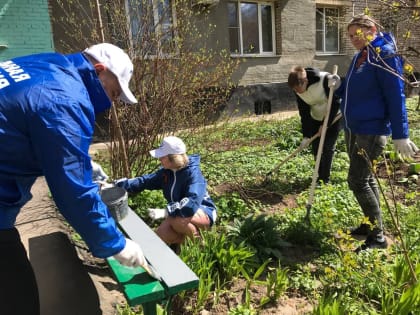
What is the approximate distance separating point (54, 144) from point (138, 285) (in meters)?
0.78

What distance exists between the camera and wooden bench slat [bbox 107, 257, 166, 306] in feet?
5.43

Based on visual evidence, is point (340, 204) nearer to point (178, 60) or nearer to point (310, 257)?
point (310, 257)

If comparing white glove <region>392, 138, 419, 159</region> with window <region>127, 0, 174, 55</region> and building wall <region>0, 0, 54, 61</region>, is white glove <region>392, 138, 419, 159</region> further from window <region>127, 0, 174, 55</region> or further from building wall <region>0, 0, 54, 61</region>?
building wall <region>0, 0, 54, 61</region>

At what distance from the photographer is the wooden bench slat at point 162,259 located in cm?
175

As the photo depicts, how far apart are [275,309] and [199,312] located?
49cm

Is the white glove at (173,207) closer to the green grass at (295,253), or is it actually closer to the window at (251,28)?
the green grass at (295,253)

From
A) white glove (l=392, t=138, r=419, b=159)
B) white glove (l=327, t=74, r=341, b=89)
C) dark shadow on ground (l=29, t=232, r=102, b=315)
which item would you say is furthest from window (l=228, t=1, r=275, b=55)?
dark shadow on ground (l=29, t=232, r=102, b=315)

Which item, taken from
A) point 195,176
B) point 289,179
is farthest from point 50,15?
point 195,176

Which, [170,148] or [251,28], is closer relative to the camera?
[170,148]

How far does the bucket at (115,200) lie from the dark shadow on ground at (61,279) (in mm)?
541

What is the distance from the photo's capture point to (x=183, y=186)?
3031 millimetres

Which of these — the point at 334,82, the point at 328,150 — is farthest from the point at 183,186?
the point at 328,150

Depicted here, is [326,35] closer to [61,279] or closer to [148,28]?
[148,28]

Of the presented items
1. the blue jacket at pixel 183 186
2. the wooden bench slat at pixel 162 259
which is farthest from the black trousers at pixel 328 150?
the wooden bench slat at pixel 162 259
